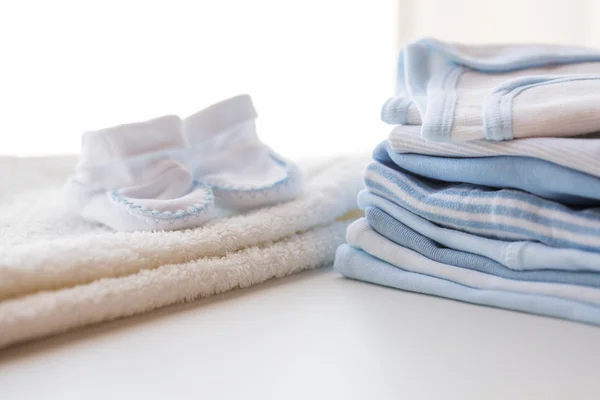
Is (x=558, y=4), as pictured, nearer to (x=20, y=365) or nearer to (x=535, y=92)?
(x=535, y=92)

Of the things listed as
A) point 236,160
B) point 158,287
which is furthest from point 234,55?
point 158,287

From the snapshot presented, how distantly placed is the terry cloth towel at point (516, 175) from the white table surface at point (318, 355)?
11 centimetres

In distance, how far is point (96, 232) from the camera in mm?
725

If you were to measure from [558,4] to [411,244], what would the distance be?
42.7 inches

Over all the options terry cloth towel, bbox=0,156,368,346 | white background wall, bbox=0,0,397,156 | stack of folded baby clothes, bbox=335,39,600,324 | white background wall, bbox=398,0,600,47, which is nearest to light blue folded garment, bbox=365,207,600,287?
stack of folded baby clothes, bbox=335,39,600,324

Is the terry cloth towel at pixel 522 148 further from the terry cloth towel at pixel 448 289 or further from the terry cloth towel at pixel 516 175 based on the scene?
the terry cloth towel at pixel 448 289

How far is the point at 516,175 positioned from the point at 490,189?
42 mm

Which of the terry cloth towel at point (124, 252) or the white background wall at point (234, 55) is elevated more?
the white background wall at point (234, 55)

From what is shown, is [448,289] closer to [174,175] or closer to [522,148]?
[522,148]

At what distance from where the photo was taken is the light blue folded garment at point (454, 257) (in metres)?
0.55

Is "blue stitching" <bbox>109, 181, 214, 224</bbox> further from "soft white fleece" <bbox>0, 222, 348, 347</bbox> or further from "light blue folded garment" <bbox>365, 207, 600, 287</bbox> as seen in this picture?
"light blue folded garment" <bbox>365, 207, 600, 287</bbox>

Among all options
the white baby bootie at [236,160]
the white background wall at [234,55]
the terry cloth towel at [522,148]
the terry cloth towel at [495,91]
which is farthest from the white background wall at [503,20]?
the terry cloth towel at [522,148]

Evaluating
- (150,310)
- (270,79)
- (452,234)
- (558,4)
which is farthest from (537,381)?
(558,4)

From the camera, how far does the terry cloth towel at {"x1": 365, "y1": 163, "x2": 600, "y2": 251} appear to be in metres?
0.55
